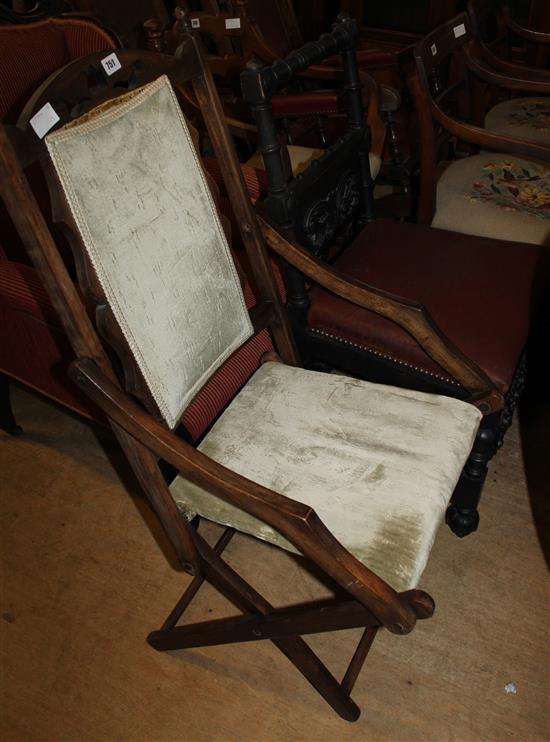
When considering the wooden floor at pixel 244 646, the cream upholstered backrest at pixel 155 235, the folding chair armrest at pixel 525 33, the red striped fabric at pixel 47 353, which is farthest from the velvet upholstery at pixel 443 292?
the folding chair armrest at pixel 525 33

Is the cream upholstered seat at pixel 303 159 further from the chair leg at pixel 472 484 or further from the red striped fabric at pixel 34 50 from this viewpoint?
the chair leg at pixel 472 484

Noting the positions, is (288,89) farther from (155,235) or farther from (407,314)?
(155,235)

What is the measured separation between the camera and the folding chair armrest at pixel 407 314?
1.12 meters

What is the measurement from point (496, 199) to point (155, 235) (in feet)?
3.67

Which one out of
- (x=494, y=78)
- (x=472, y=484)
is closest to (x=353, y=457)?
(x=472, y=484)

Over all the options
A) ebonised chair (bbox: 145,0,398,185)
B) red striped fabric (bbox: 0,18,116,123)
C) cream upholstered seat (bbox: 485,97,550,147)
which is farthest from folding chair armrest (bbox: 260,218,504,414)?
cream upholstered seat (bbox: 485,97,550,147)

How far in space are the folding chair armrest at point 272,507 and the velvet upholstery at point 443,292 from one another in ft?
1.69

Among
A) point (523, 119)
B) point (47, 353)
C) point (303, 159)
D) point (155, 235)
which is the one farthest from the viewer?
→ point (523, 119)

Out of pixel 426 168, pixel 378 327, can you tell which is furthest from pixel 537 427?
pixel 426 168

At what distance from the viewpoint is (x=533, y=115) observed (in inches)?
83.0

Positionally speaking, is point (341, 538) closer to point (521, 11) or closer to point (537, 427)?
point (537, 427)

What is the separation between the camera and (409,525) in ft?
3.01

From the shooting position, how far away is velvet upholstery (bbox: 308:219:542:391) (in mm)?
1218

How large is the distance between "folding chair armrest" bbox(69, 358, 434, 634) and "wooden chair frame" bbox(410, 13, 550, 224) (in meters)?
1.16
